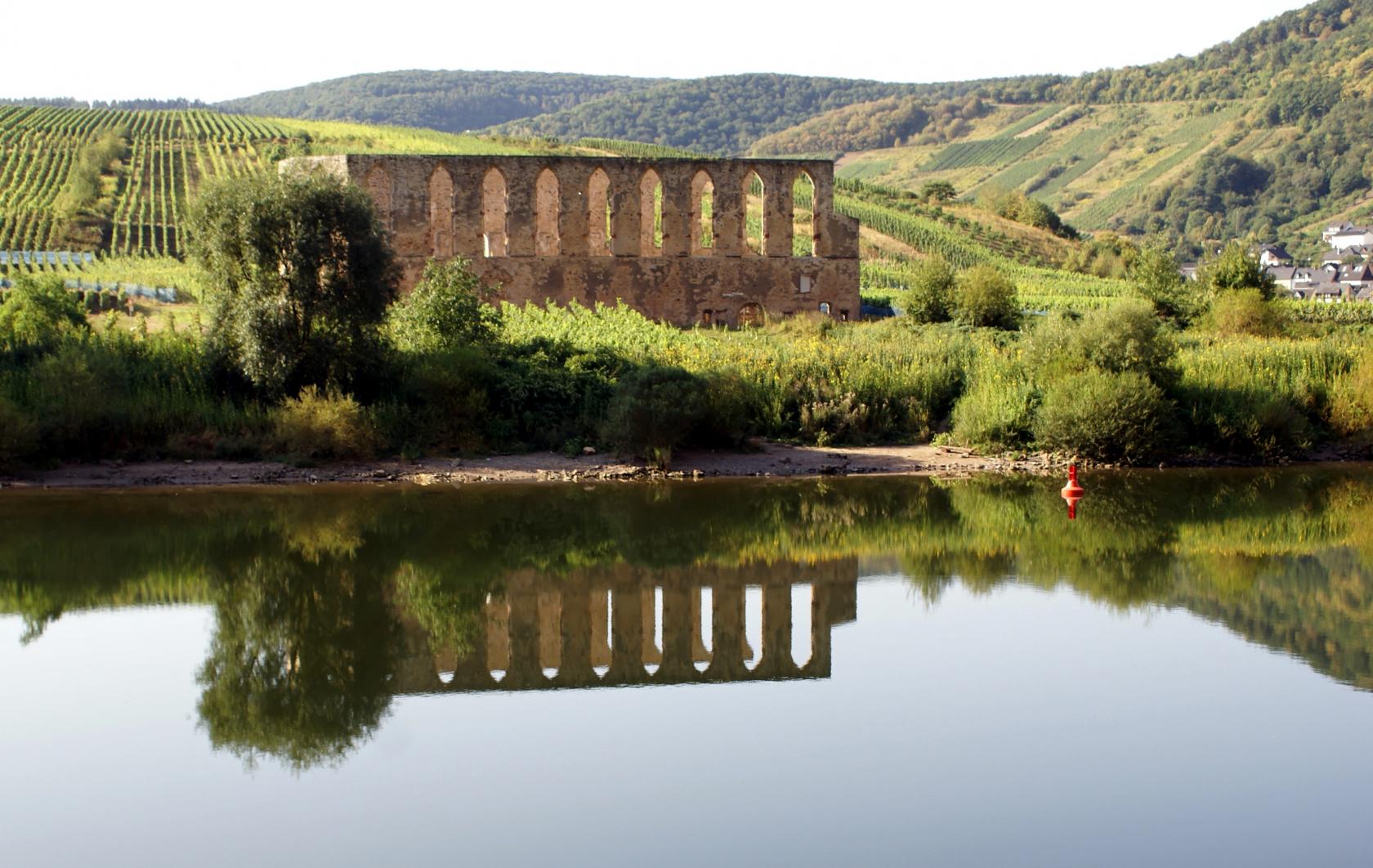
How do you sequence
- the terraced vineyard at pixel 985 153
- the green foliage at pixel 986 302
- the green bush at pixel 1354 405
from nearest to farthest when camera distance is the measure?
1. the green bush at pixel 1354 405
2. the green foliage at pixel 986 302
3. the terraced vineyard at pixel 985 153

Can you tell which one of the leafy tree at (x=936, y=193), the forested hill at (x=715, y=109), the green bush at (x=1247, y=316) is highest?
the forested hill at (x=715, y=109)

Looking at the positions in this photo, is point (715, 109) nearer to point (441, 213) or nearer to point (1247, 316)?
point (441, 213)

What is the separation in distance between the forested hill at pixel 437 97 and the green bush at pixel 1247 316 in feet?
439

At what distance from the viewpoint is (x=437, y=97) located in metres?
168

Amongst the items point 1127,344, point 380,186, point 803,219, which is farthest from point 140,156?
point 1127,344

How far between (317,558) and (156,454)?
651 cm

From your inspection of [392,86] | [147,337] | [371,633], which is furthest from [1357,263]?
[392,86]

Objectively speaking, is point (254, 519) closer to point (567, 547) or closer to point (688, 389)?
point (567, 547)

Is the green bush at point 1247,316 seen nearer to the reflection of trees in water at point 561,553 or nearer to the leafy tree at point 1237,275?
the leafy tree at point 1237,275

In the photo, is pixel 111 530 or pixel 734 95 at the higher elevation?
pixel 734 95

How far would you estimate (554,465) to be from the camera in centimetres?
2020

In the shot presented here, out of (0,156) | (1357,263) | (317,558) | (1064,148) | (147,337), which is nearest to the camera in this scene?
(317,558)

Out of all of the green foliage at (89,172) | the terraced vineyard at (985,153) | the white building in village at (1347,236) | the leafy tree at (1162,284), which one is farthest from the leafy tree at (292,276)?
the terraced vineyard at (985,153)

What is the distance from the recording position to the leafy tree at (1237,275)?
1282 inches
